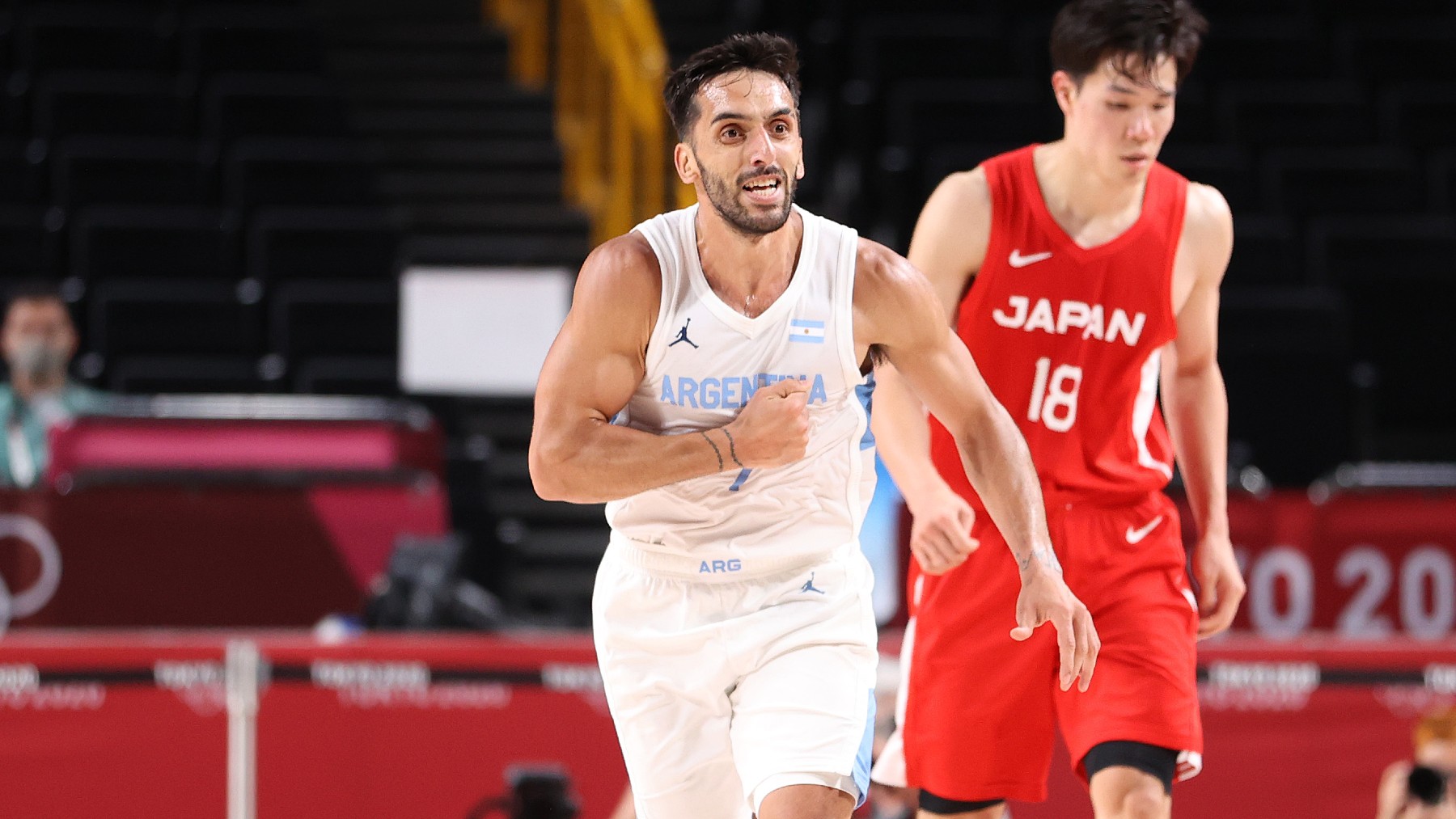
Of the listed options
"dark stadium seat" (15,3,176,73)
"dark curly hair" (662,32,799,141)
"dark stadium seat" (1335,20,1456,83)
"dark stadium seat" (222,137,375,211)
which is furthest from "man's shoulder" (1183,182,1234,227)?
"dark stadium seat" (15,3,176,73)

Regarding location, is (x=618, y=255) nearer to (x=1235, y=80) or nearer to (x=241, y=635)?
(x=241, y=635)

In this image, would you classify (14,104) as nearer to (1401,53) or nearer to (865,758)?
(1401,53)

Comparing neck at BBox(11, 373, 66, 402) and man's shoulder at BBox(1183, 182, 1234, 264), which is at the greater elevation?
man's shoulder at BBox(1183, 182, 1234, 264)

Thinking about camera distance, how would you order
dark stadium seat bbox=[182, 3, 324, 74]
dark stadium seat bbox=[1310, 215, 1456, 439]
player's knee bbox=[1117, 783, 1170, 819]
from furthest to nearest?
dark stadium seat bbox=[182, 3, 324, 74], dark stadium seat bbox=[1310, 215, 1456, 439], player's knee bbox=[1117, 783, 1170, 819]

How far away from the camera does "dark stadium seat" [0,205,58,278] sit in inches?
402

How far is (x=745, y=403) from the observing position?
3.40 metres

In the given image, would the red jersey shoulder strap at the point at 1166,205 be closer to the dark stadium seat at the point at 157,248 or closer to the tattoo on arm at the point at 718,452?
the tattoo on arm at the point at 718,452

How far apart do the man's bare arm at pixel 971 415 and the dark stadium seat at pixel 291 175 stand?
26.0 feet

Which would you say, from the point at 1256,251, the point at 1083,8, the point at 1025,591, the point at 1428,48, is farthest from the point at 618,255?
the point at 1428,48

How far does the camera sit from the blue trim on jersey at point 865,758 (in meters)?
3.40

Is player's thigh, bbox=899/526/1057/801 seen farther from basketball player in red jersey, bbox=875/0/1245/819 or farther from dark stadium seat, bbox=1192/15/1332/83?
dark stadium seat, bbox=1192/15/1332/83

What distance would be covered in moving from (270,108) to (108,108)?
94cm

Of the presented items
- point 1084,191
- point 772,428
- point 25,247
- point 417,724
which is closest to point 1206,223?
point 1084,191

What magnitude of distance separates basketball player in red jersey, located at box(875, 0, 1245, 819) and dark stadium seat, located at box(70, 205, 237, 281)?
7.13 meters
